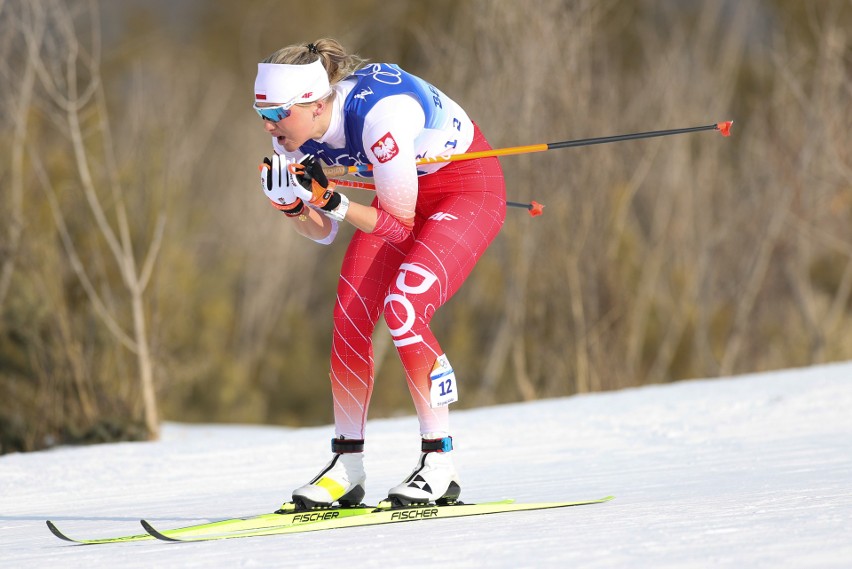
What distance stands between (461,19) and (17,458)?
5.89 metres

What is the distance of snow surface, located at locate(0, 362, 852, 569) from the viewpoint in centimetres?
285

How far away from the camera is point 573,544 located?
289 centimetres

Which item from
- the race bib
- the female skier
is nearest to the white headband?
the female skier

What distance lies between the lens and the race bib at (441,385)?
142 inches

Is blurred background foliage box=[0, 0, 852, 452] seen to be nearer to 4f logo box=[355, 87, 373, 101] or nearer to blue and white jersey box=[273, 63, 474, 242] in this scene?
blue and white jersey box=[273, 63, 474, 242]

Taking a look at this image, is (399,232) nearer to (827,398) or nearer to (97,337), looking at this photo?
(827,398)

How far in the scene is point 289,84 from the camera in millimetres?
3541

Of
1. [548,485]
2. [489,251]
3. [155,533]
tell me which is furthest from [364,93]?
[489,251]

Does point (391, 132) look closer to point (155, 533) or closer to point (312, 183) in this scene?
point (312, 183)

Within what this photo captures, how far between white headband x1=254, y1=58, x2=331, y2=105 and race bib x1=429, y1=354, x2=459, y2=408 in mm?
849

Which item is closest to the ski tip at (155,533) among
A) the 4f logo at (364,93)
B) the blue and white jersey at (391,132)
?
the blue and white jersey at (391,132)

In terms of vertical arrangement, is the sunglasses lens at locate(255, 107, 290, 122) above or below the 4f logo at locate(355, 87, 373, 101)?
below

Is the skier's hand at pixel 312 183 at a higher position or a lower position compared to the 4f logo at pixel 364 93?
lower

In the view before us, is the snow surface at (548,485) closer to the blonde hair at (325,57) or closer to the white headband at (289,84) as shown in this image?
the white headband at (289,84)
